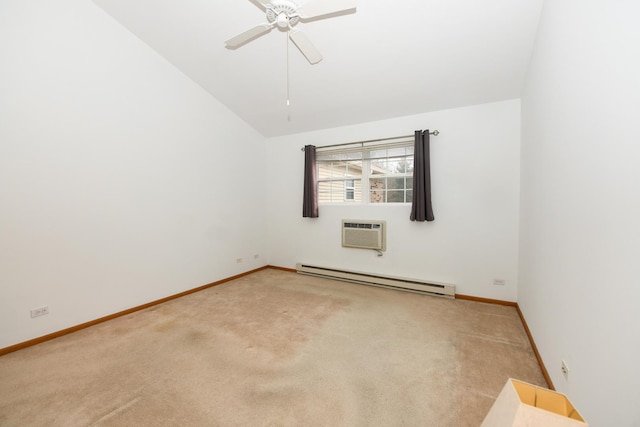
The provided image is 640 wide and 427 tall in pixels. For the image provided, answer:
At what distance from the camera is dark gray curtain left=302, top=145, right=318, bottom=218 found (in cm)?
422

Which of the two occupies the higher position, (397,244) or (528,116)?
(528,116)

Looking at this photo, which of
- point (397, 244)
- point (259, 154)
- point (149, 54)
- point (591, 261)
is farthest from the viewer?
point (259, 154)

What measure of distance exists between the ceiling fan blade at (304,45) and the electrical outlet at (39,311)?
3287mm

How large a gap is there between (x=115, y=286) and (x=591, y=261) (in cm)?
399

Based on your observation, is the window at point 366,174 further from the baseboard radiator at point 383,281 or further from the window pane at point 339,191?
the baseboard radiator at point 383,281

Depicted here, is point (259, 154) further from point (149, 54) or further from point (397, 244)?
point (397, 244)

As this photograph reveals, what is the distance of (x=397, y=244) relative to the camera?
372 cm

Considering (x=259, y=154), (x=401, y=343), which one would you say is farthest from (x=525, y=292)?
(x=259, y=154)

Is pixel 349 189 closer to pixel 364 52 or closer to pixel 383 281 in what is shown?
pixel 383 281

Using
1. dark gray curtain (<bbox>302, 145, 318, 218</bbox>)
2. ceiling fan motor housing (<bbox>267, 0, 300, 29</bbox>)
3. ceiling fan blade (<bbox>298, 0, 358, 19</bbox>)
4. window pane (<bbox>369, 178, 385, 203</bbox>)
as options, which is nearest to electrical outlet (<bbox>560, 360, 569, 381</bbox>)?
ceiling fan blade (<bbox>298, 0, 358, 19</bbox>)

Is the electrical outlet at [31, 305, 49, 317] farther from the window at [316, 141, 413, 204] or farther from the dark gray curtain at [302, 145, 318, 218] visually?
the window at [316, 141, 413, 204]

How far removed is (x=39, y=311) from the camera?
7.58ft

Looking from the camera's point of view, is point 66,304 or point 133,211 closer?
point 66,304

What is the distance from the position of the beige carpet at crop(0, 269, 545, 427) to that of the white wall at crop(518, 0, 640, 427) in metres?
0.54
